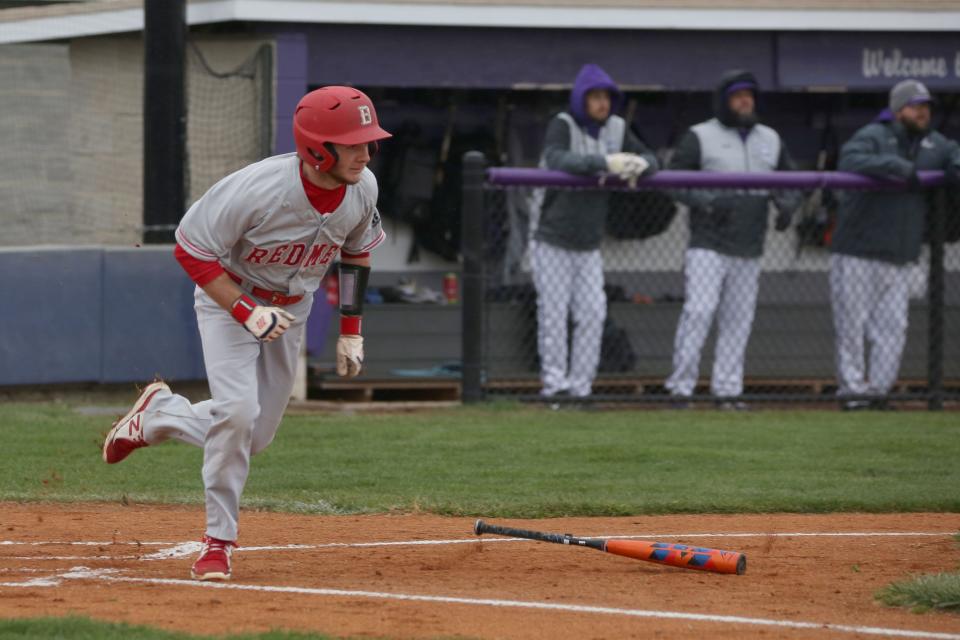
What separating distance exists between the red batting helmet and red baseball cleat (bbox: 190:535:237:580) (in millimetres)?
1397

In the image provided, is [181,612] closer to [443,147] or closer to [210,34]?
[210,34]

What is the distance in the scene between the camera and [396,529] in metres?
6.84

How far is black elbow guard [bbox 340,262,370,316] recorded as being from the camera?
6.22 m

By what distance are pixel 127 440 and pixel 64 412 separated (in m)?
4.43

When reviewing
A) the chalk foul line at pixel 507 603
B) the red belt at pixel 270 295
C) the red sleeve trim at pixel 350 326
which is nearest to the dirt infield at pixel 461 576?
the chalk foul line at pixel 507 603

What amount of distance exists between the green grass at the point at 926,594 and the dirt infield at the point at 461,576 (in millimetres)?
73

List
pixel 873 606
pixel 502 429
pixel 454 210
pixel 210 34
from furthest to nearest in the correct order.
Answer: pixel 454 210 → pixel 210 34 → pixel 502 429 → pixel 873 606

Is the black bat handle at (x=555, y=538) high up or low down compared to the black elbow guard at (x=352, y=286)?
down

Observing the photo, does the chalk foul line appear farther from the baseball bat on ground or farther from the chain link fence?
the chain link fence

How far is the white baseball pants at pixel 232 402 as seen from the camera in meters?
5.55

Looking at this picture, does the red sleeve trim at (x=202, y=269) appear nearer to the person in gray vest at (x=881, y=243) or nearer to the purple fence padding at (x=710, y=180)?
the purple fence padding at (x=710, y=180)

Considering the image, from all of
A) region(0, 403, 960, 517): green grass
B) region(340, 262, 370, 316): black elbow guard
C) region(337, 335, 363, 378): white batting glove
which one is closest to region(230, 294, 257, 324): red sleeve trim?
region(337, 335, 363, 378): white batting glove

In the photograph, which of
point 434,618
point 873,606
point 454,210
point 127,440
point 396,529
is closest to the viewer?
point 434,618

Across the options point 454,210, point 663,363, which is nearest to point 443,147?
point 454,210
